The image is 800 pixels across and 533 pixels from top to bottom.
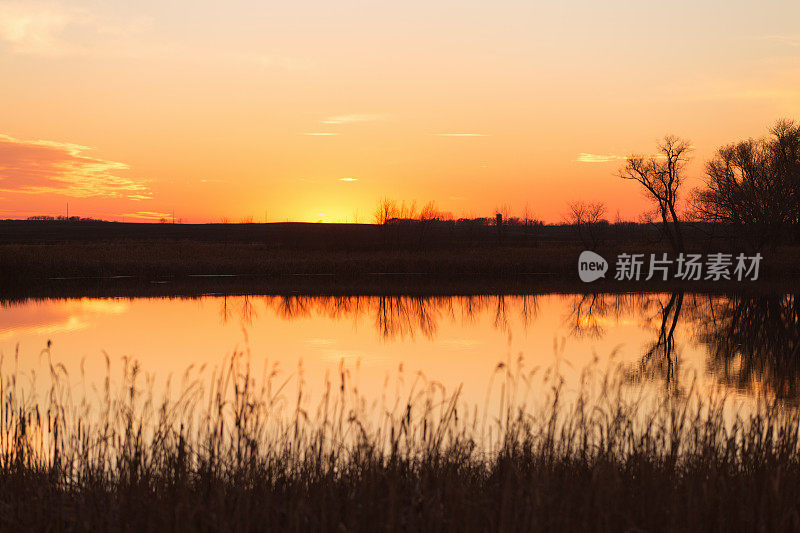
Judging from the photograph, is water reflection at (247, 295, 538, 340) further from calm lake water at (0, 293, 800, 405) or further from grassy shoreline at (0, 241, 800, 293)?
grassy shoreline at (0, 241, 800, 293)

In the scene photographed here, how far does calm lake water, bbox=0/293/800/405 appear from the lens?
16.2 m

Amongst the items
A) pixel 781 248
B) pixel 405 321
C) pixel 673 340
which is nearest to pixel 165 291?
pixel 405 321

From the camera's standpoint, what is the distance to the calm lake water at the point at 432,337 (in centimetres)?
1625

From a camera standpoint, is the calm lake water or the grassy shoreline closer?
the calm lake water

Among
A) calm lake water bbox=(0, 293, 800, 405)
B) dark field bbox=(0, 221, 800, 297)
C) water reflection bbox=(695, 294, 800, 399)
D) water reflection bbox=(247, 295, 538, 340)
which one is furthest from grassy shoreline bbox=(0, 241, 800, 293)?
water reflection bbox=(695, 294, 800, 399)

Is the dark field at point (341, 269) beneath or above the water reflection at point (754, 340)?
above

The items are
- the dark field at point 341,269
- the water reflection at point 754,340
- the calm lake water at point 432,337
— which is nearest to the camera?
the water reflection at point 754,340

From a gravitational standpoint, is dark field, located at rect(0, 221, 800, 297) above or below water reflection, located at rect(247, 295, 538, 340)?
above

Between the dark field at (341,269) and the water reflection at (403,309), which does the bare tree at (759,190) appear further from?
the water reflection at (403,309)

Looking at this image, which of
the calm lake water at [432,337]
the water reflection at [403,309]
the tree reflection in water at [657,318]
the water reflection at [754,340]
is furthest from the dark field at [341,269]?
the water reflection at [754,340]

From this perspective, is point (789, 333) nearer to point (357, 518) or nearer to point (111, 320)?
point (357, 518)

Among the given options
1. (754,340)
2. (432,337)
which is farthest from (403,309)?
(754,340)

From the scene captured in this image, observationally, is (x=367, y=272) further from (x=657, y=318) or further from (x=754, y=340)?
(x=754, y=340)

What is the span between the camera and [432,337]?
22.3m
